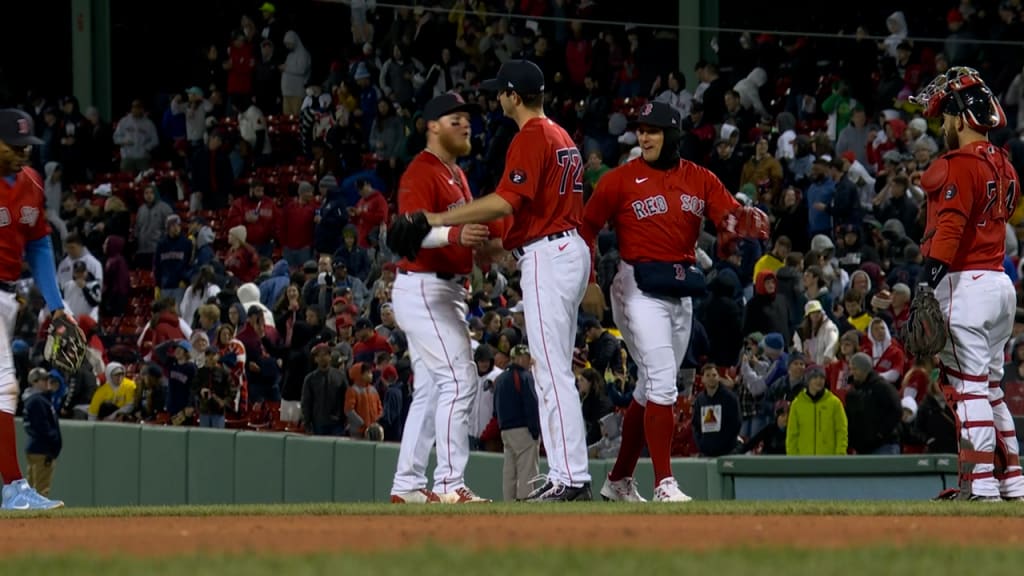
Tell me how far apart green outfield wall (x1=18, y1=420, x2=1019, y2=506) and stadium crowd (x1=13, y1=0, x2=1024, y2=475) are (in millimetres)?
696

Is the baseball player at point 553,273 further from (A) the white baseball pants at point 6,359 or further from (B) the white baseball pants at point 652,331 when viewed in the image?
(A) the white baseball pants at point 6,359

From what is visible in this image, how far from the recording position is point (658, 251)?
9367 mm

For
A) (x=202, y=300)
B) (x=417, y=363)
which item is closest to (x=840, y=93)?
(x=202, y=300)

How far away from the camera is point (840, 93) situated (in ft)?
72.0

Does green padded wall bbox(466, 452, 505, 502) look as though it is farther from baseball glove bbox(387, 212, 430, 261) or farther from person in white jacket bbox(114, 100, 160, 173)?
person in white jacket bbox(114, 100, 160, 173)

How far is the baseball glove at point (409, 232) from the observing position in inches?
347

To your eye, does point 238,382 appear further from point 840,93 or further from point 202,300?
point 840,93

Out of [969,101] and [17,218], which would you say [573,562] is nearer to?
[969,101]

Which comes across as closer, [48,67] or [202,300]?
[202,300]

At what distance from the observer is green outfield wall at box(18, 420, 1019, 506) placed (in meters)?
13.2

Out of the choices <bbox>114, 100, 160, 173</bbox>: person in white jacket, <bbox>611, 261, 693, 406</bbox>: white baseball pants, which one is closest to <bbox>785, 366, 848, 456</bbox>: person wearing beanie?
<bbox>611, 261, 693, 406</bbox>: white baseball pants

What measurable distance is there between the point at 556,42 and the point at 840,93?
5.03 meters

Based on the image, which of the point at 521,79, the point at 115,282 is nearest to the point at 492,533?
the point at 521,79

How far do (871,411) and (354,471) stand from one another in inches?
173
